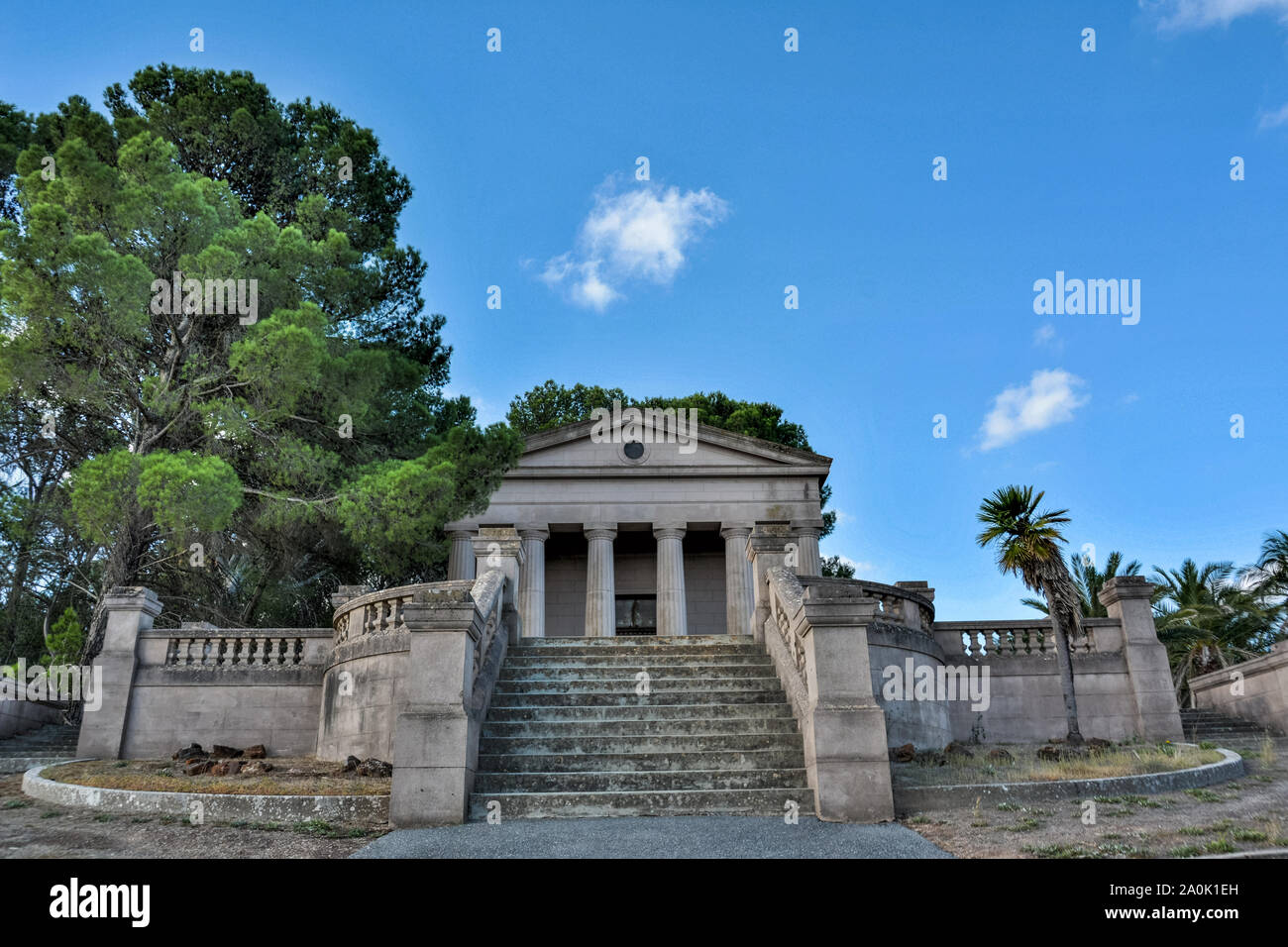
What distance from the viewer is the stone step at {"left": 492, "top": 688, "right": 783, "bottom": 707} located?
12156 mm

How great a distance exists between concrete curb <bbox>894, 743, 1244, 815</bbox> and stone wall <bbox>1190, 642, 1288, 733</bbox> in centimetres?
833

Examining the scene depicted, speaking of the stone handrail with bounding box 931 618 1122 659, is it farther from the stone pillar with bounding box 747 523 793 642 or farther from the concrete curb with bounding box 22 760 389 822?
the concrete curb with bounding box 22 760 389 822

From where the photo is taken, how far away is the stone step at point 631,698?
39.9 ft

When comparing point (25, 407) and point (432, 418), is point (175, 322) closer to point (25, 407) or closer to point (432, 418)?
point (25, 407)

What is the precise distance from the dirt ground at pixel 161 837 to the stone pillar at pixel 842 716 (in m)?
4.83

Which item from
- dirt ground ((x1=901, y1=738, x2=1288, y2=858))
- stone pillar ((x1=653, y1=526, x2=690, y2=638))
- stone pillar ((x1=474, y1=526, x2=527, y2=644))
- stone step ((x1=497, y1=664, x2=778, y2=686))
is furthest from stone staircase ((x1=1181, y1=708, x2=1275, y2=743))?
stone pillar ((x1=474, y1=526, x2=527, y2=644))

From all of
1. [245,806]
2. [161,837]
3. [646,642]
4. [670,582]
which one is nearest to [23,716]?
[245,806]

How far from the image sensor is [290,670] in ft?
54.5

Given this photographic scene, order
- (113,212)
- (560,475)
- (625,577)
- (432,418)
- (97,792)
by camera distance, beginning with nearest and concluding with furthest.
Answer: (97,792) < (113,212) < (432,418) < (560,475) < (625,577)

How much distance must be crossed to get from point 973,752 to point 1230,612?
2436 centimetres

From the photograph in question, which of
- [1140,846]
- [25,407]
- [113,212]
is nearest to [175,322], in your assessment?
[113,212]

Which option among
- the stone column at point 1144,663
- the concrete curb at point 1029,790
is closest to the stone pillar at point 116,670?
the concrete curb at point 1029,790

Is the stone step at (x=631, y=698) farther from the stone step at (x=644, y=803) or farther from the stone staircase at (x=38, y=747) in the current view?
the stone staircase at (x=38, y=747)

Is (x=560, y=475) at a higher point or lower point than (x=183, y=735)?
higher
